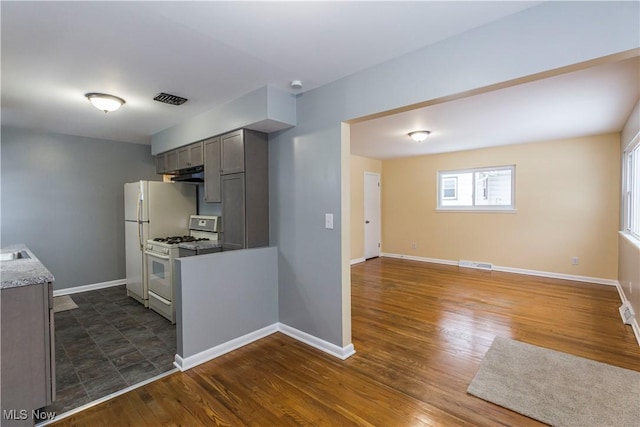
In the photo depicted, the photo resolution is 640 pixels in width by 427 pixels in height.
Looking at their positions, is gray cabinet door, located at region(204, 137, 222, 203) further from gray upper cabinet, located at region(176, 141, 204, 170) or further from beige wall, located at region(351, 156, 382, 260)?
beige wall, located at region(351, 156, 382, 260)

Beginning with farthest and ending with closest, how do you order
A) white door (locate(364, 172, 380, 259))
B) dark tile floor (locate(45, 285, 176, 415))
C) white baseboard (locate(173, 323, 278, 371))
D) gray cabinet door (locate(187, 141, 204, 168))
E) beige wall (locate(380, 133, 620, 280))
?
white door (locate(364, 172, 380, 259))
beige wall (locate(380, 133, 620, 280))
gray cabinet door (locate(187, 141, 204, 168))
white baseboard (locate(173, 323, 278, 371))
dark tile floor (locate(45, 285, 176, 415))

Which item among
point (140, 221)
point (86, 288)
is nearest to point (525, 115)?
point (140, 221)

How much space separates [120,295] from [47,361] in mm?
3031

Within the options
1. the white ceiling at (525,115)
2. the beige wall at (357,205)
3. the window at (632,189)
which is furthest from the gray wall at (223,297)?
the window at (632,189)

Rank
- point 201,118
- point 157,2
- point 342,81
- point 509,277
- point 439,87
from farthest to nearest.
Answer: point 509,277 < point 201,118 < point 342,81 < point 439,87 < point 157,2

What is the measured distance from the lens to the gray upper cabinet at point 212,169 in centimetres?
345

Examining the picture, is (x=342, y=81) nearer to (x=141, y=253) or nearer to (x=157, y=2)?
(x=157, y=2)

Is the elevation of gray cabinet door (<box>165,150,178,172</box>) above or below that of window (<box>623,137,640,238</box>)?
above

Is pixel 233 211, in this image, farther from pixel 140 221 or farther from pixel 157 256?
pixel 140 221

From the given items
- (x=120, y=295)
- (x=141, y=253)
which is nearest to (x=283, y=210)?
(x=141, y=253)

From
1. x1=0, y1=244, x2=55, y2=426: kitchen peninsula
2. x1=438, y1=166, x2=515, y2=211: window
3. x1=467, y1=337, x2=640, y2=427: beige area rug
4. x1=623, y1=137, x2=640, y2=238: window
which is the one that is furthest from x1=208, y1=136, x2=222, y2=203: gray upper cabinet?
x1=438, y1=166, x2=515, y2=211: window

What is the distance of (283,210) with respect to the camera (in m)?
3.18

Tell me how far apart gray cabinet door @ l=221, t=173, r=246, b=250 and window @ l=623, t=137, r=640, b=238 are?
4234 millimetres

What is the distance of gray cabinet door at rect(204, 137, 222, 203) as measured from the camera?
3445 millimetres
